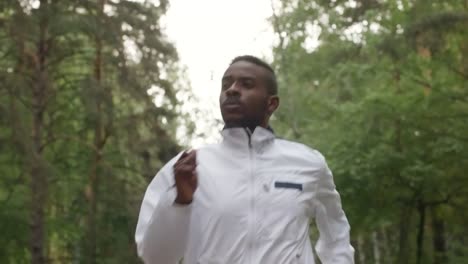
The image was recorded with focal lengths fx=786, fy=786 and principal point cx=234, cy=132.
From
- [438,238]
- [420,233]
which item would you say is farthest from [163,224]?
[438,238]

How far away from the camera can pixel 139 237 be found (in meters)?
2.71

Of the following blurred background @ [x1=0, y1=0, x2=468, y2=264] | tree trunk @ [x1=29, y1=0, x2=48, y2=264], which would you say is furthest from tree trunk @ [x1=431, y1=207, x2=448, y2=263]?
tree trunk @ [x1=29, y1=0, x2=48, y2=264]

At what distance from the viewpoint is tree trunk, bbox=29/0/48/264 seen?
12492mm

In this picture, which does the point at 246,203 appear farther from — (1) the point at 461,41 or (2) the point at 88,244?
(1) the point at 461,41

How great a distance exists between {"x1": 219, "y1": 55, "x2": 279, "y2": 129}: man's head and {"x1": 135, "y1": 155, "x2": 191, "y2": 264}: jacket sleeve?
32cm

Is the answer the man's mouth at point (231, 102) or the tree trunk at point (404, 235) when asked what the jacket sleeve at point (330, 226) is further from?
the tree trunk at point (404, 235)

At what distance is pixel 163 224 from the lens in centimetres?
266

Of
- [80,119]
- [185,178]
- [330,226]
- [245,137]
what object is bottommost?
[80,119]

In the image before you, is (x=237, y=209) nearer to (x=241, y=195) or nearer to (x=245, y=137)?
(x=241, y=195)

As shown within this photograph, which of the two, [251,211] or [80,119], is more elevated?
[251,211]

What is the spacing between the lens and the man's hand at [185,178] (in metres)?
2.61

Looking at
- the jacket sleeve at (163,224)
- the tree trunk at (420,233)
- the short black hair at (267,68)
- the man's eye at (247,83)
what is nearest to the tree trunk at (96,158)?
the tree trunk at (420,233)

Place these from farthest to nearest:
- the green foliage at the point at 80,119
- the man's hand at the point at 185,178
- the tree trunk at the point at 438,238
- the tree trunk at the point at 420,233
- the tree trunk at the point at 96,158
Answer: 1. the tree trunk at the point at 438,238
2. the tree trunk at the point at 420,233
3. the tree trunk at the point at 96,158
4. the green foliage at the point at 80,119
5. the man's hand at the point at 185,178

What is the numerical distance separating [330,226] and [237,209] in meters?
0.57
